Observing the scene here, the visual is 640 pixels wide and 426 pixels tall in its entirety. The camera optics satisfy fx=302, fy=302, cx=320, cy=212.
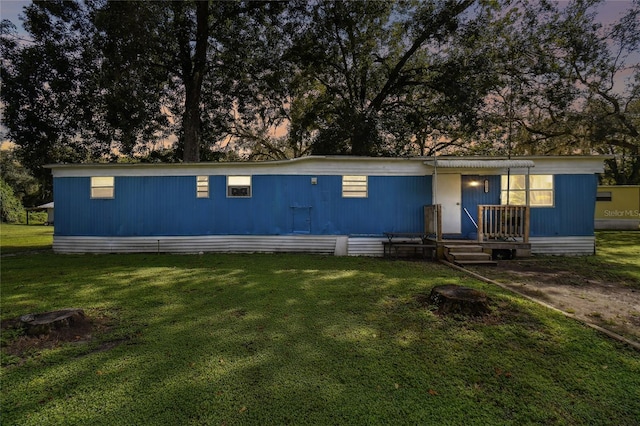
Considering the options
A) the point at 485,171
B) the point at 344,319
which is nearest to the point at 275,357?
the point at 344,319

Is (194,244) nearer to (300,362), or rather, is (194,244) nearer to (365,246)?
(365,246)

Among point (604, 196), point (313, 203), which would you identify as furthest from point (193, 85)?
point (604, 196)

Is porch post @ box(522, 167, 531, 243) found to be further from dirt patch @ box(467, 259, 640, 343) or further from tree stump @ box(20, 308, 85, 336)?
tree stump @ box(20, 308, 85, 336)

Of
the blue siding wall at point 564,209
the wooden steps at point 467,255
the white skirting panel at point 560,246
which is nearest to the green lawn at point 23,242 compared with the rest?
the wooden steps at point 467,255

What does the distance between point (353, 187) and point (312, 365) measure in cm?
683

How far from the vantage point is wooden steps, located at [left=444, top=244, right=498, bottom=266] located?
750cm

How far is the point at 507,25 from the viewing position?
1423 cm

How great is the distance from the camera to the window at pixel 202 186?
9.51 meters

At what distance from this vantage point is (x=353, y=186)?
9234 mm

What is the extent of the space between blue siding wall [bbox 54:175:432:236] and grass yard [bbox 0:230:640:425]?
4445mm

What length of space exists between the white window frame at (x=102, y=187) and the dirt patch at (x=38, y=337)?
6.76 m

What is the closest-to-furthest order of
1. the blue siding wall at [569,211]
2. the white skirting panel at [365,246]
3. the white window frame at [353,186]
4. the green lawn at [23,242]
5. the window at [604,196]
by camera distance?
the blue siding wall at [569,211] < the white skirting panel at [365,246] < the white window frame at [353,186] < the green lawn at [23,242] < the window at [604,196]

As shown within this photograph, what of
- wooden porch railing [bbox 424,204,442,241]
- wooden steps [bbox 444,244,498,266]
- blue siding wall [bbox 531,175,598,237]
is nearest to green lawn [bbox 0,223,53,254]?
wooden porch railing [bbox 424,204,442,241]

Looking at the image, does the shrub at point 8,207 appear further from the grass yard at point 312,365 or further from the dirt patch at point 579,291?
the dirt patch at point 579,291
